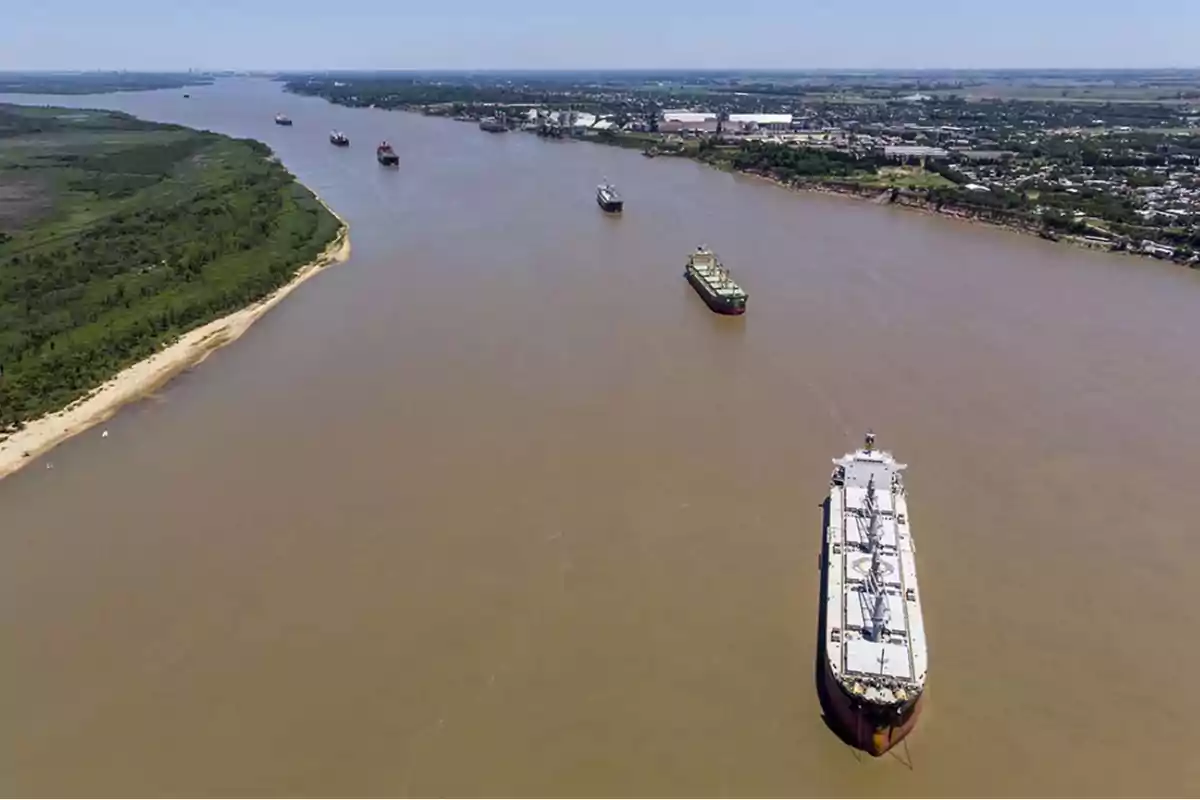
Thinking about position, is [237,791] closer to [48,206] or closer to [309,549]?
[309,549]

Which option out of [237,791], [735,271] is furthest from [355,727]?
[735,271]

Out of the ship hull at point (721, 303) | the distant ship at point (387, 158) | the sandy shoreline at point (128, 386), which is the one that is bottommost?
the sandy shoreline at point (128, 386)

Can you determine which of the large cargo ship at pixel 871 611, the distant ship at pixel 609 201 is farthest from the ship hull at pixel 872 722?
the distant ship at pixel 609 201

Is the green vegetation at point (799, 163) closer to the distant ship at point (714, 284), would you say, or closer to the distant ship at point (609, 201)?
the distant ship at point (609, 201)

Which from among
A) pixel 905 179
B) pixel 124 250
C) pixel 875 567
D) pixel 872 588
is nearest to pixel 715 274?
pixel 875 567

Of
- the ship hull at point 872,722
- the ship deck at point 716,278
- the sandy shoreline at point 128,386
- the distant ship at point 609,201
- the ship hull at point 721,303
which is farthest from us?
the distant ship at point 609,201

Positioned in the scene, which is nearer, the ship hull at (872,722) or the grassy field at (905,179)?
the ship hull at (872,722)

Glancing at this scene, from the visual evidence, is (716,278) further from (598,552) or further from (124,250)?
(124,250)

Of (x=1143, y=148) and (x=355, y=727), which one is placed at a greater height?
(x=1143, y=148)
